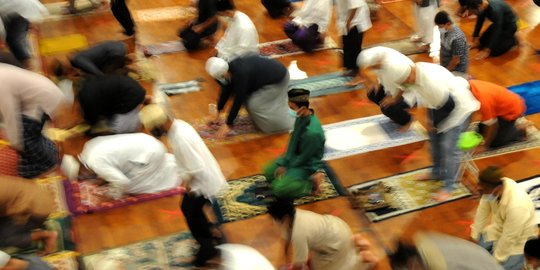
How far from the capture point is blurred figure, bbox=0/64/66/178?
4660 millimetres

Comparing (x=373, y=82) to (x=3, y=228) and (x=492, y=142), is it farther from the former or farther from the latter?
(x=3, y=228)

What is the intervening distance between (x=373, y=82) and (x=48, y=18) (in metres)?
4.27

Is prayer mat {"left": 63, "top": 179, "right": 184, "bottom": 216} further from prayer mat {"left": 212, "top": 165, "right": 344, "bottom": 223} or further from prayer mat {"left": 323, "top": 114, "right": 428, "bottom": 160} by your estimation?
prayer mat {"left": 323, "top": 114, "right": 428, "bottom": 160}

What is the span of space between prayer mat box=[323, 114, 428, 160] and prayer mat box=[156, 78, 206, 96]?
1.51 meters

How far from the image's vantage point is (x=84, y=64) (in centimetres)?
555

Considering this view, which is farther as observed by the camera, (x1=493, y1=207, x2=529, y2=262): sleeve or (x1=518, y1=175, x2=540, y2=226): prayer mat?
(x1=518, y1=175, x2=540, y2=226): prayer mat

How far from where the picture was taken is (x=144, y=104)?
18.3 ft

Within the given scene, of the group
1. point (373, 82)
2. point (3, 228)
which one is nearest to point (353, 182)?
point (373, 82)

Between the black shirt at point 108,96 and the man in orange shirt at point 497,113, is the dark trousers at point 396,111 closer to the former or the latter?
the man in orange shirt at point 497,113

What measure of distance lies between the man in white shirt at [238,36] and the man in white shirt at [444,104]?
1.86m

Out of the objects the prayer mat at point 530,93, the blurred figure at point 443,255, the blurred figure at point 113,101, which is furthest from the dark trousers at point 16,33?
the prayer mat at point 530,93

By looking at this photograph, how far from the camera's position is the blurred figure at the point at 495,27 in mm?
6430

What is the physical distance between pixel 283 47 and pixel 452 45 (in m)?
2.11

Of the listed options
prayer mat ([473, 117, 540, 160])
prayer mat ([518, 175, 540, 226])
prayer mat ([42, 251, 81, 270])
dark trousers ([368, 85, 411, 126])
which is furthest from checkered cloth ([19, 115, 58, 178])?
prayer mat ([518, 175, 540, 226])
